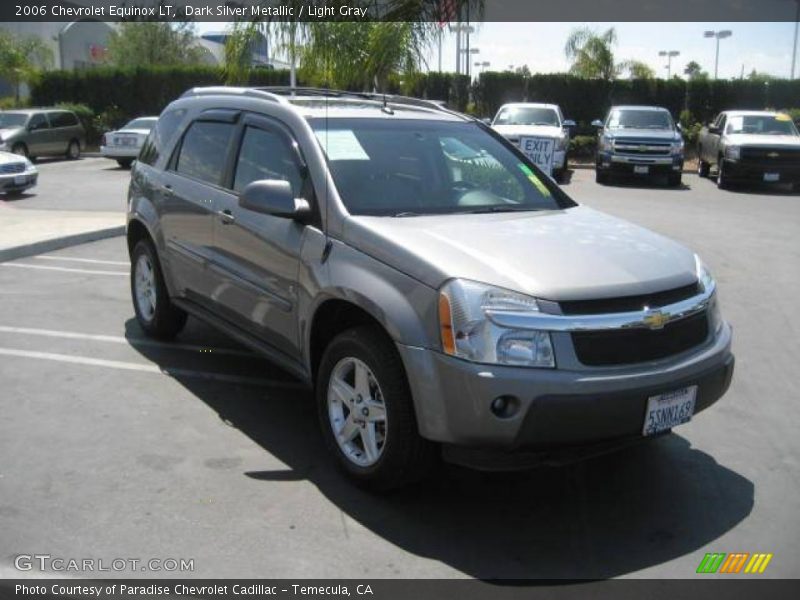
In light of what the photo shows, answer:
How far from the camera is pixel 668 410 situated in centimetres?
385

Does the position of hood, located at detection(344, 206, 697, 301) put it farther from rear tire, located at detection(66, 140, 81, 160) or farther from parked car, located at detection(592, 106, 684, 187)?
rear tire, located at detection(66, 140, 81, 160)

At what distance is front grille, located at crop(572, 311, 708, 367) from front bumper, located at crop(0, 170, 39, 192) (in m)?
15.3

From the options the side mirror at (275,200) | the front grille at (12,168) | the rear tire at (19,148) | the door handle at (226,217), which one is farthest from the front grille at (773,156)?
the rear tire at (19,148)

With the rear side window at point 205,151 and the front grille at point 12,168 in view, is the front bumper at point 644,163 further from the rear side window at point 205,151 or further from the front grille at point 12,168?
the rear side window at point 205,151

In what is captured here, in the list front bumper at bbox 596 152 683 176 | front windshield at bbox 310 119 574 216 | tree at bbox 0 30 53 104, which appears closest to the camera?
front windshield at bbox 310 119 574 216

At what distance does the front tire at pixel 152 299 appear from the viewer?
21.2ft

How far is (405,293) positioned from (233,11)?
14082 millimetres

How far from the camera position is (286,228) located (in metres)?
4.70

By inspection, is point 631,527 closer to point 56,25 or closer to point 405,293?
point 405,293

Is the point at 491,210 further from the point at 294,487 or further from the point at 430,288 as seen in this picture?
the point at 294,487

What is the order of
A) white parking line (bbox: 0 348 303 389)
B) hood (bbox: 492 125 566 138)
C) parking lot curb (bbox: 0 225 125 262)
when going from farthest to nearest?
hood (bbox: 492 125 566 138) < parking lot curb (bbox: 0 225 125 262) < white parking line (bbox: 0 348 303 389)

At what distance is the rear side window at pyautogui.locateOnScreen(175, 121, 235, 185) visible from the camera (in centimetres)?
559

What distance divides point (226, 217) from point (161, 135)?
167 centimetres

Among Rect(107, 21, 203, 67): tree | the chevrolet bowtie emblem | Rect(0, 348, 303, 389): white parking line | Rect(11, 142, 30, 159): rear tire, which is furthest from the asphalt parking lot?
Rect(107, 21, 203, 67): tree
